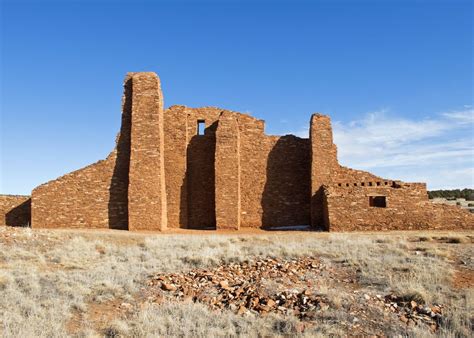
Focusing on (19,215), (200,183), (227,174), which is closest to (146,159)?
(200,183)

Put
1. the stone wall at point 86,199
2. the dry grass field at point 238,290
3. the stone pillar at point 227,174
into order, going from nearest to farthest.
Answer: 1. the dry grass field at point 238,290
2. the stone wall at point 86,199
3. the stone pillar at point 227,174

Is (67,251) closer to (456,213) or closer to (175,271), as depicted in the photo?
(175,271)

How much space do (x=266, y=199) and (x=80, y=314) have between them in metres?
16.3

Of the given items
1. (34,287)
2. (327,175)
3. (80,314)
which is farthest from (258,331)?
(327,175)

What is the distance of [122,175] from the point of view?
73.3ft

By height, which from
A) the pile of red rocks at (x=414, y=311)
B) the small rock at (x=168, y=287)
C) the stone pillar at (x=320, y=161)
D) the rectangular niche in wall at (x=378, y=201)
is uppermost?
the stone pillar at (x=320, y=161)

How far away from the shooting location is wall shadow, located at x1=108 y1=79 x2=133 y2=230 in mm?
22047

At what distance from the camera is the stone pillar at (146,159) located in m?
21.4

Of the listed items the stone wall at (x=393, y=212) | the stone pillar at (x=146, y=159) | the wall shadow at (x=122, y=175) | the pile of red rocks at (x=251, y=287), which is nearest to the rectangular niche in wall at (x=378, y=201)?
the stone wall at (x=393, y=212)

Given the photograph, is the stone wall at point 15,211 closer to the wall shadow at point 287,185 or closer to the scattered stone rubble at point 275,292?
the wall shadow at point 287,185

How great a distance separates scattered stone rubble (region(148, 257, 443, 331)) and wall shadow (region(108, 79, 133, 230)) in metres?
11.9

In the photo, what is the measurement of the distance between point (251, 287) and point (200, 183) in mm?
14562

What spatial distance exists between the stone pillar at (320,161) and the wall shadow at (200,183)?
18.0 feet

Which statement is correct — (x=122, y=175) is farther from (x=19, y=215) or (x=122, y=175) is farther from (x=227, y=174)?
(x=19, y=215)
